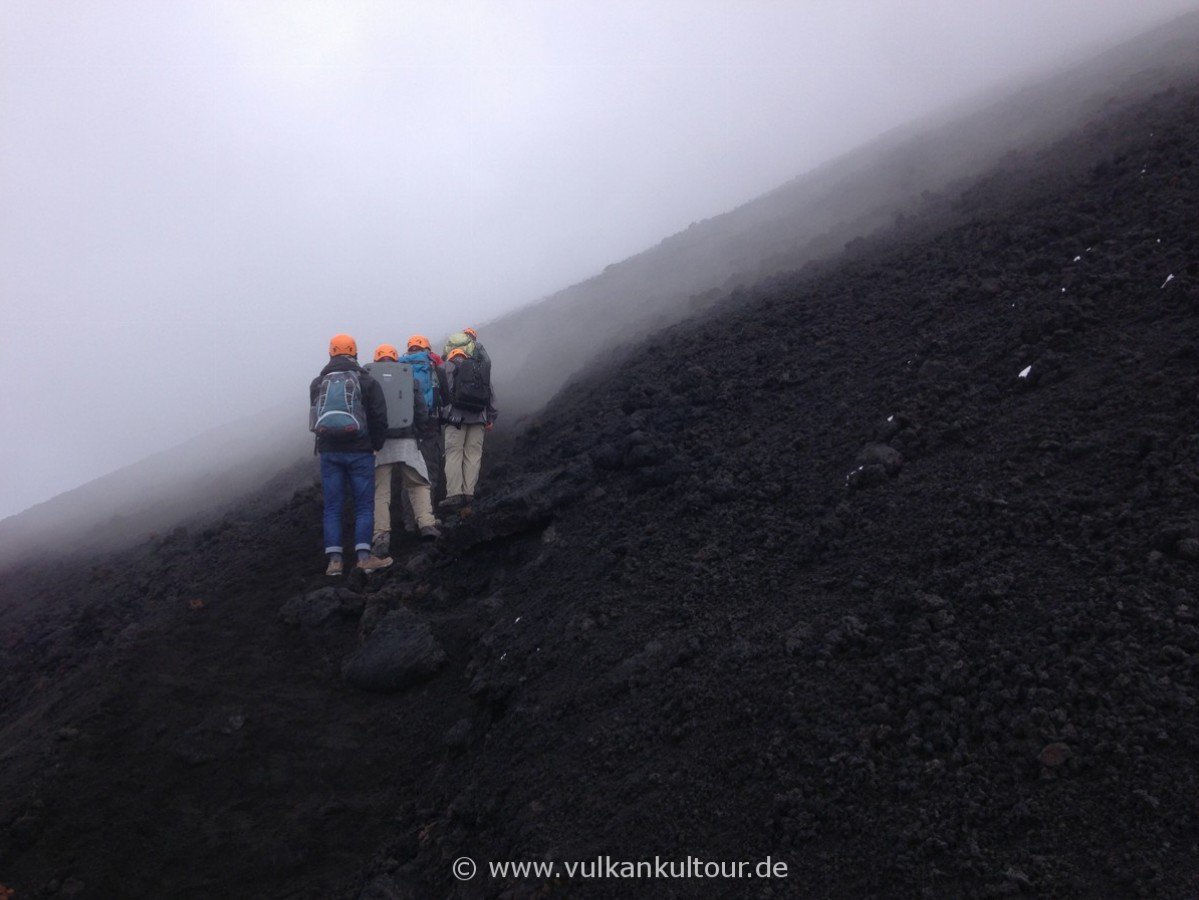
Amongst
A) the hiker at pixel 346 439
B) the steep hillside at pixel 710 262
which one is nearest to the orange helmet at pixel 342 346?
the hiker at pixel 346 439

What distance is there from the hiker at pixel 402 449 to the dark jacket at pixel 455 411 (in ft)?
2.40

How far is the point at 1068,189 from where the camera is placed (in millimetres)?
7898

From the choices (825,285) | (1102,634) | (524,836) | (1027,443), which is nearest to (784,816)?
(524,836)

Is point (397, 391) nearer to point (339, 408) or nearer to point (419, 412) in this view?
point (419, 412)

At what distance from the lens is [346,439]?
25.7ft

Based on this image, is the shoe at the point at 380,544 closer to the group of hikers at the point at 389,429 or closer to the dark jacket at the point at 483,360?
the group of hikers at the point at 389,429

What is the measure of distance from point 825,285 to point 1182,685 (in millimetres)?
6761

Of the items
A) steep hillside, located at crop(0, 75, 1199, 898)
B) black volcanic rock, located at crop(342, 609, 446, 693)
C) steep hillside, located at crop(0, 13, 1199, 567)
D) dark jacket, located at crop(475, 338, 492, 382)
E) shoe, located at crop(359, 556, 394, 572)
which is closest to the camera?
steep hillside, located at crop(0, 75, 1199, 898)

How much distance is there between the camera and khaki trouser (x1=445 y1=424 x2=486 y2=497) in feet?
30.9

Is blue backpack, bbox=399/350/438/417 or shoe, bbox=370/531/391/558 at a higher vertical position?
blue backpack, bbox=399/350/438/417

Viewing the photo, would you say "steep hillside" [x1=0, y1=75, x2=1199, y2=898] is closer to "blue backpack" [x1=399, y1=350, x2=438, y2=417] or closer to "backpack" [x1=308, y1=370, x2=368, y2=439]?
"backpack" [x1=308, y1=370, x2=368, y2=439]

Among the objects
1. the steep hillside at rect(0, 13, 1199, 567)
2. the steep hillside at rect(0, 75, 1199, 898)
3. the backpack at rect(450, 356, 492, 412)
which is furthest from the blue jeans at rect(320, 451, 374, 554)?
the steep hillside at rect(0, 13, 1199, 567)

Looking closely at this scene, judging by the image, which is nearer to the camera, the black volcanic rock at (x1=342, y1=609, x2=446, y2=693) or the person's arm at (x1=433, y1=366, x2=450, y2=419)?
the black volcanic rock at (x1=342, y1=609, x2=446, y2=693)

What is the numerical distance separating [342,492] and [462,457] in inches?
72.8
